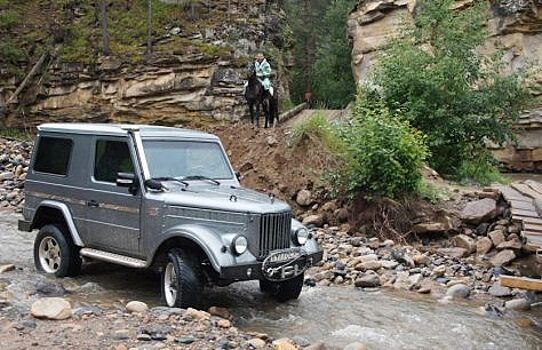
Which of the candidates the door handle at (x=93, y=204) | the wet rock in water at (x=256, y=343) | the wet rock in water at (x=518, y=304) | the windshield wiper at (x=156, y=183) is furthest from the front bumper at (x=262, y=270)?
the wet rock in water at (x=518, y=304)

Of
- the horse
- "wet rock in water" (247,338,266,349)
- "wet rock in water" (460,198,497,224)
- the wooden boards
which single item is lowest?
"wet rock in water" (247,338,266,349)

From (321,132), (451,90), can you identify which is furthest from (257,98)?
(451,90)

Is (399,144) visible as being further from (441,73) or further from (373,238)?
(441,73)

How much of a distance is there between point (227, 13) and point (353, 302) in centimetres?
2256

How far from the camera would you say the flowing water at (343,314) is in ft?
21.6

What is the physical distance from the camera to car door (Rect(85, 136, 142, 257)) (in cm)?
744

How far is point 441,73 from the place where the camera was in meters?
14.6

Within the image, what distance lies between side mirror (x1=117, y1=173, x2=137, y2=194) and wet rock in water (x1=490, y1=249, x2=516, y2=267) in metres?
6.20

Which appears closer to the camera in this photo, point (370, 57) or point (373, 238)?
point (373, 238)

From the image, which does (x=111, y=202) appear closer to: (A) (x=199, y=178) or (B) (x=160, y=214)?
(B) (x=160, y=214)

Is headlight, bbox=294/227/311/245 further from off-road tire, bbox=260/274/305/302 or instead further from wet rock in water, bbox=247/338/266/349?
wet rock in water, bbox=247/338/266/349

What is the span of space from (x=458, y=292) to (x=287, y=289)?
Answer: 2.63 m

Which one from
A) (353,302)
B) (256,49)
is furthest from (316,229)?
(256,49)

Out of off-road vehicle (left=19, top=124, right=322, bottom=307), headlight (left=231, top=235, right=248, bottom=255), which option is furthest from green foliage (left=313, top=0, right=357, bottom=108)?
headlight (left=231, top=235, right=248, bottom=255)
